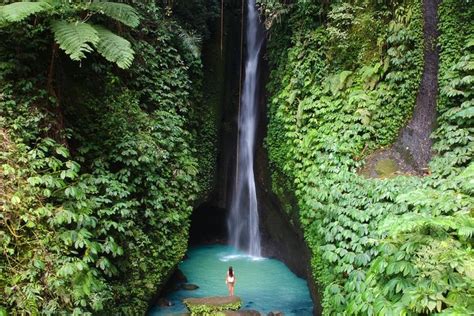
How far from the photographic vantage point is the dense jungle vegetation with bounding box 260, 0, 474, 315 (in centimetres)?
373

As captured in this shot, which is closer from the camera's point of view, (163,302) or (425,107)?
(425,107)

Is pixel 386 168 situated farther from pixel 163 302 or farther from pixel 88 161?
pixel 163 302

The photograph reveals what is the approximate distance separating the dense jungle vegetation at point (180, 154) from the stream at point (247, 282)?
1.50 m

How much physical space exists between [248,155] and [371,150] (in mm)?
6887

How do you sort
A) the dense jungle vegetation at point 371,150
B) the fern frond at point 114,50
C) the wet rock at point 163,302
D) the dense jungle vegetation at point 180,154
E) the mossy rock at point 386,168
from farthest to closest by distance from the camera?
1. the wet rock at point 163,302
2. the mossy rock at point 386,168
3. the fern frond at point 114,50
4. the dense jungle vegetation at point 180,154
5. the dense jungle vegetation at point 371,150

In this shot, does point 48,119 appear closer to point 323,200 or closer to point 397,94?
point 323,200

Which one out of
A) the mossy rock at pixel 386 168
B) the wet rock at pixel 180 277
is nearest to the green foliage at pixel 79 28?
the mossy rock at pixel 386 168

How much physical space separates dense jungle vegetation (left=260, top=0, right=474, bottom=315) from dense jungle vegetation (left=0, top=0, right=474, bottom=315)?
0.09ft

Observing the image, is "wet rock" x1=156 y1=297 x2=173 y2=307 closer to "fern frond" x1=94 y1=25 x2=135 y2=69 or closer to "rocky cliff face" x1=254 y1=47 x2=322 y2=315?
"rocky cliff face" x1=254 y1=47 x2=322 y2=315

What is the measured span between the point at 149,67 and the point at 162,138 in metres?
1.88

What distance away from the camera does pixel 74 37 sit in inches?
221

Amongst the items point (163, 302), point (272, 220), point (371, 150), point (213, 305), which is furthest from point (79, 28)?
point (272, 220)

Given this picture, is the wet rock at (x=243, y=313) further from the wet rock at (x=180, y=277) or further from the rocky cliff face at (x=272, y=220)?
the rocky cliff face at (x=272, y=220)

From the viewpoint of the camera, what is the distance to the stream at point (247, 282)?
8.59 metres
